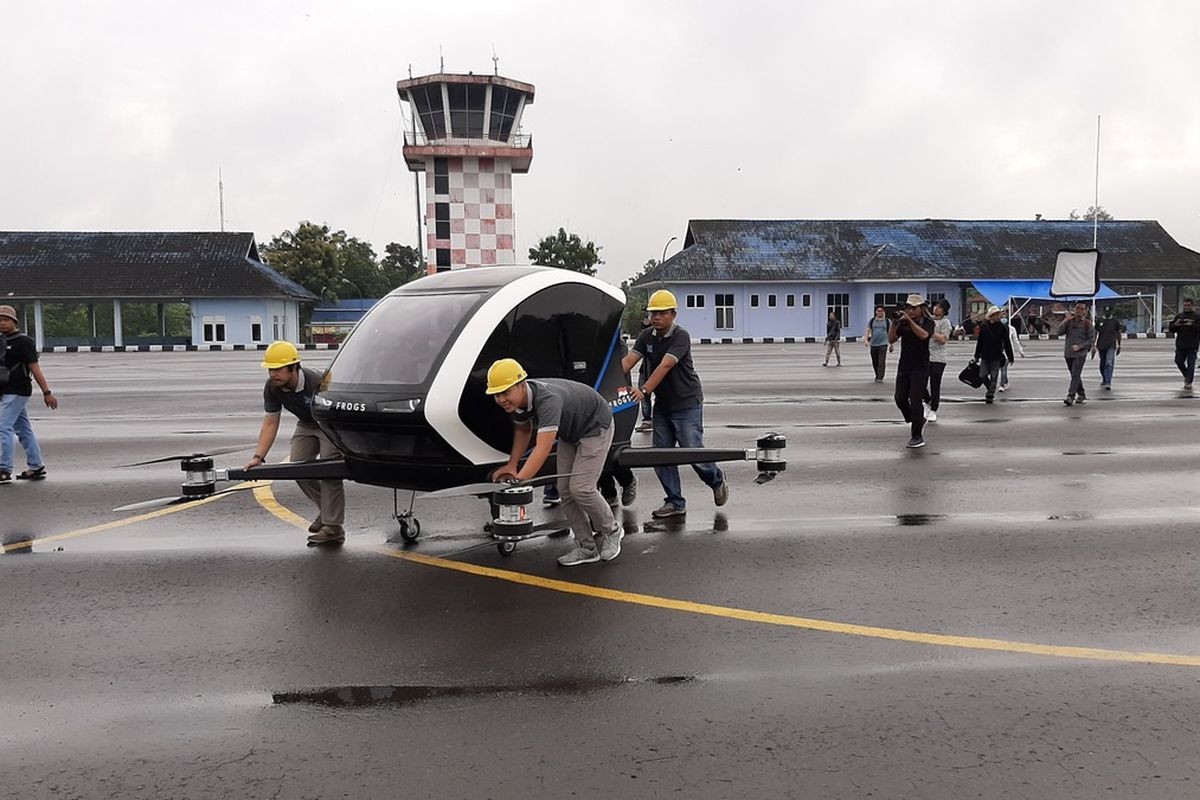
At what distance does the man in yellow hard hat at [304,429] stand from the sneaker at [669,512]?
244cm

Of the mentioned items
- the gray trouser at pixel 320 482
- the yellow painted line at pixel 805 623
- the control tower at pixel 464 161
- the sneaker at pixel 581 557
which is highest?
the control tower at pixel 464 161

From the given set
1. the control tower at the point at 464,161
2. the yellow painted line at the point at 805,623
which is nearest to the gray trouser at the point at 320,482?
the yellow painted line at the point at 805,623

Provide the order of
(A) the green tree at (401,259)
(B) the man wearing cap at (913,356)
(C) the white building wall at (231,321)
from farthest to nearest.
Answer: (A) the green tree at (401,259)
(C) the white building wall at (231,321)
(B) the man wearing cap at (913,356)

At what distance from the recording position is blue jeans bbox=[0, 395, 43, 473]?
369 inches

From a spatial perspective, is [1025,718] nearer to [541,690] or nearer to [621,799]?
[621,799]

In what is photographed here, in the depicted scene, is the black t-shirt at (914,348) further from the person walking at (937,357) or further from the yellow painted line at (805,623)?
the yellow painted line at (805,623)

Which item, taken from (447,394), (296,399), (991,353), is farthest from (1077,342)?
(296,399)

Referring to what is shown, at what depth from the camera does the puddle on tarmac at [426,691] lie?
13.2 feet

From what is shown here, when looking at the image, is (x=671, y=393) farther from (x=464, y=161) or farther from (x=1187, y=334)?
(x=464, y=161)

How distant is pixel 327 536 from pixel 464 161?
41.4m

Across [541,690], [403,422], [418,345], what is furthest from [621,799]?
[418,345]

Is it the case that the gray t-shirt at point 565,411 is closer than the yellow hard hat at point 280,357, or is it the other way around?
the gray t-shirt at point 565,411

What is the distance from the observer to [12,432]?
9.55 m

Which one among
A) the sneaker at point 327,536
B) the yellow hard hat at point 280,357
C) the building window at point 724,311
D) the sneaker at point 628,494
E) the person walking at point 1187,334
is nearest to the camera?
the yellow hard hat at point 280,357
